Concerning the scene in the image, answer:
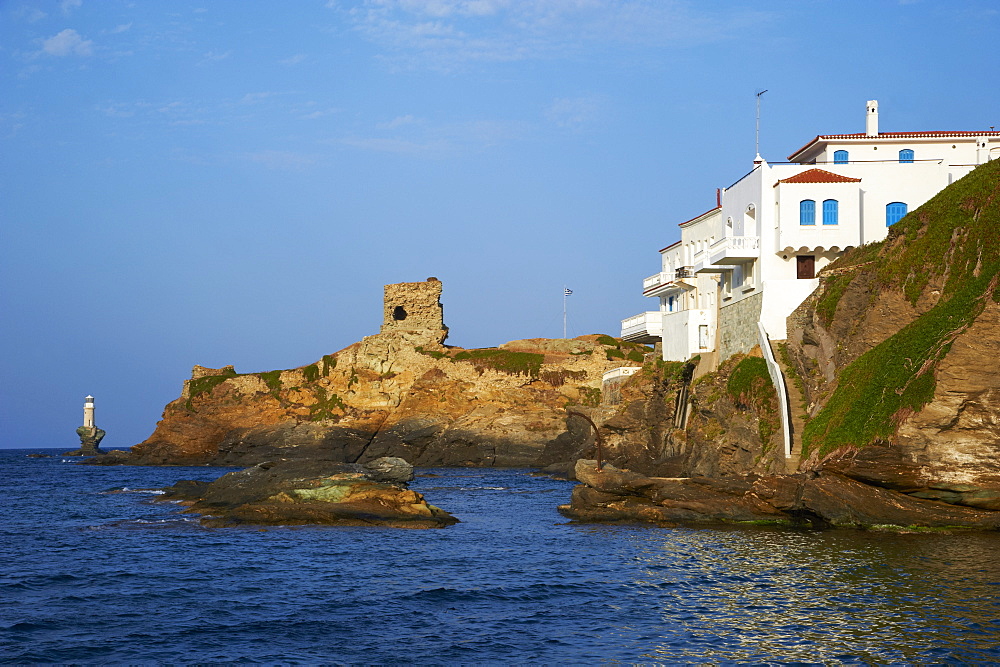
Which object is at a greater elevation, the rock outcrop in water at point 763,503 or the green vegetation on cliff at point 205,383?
the green vegetation on cliff at point 205,383

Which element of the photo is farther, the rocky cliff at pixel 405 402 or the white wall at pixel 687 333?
the rocky cliff at pixel 405 402

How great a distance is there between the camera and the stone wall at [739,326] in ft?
159

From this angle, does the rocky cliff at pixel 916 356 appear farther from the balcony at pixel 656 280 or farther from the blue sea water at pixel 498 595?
the balcony at pixel 656 280

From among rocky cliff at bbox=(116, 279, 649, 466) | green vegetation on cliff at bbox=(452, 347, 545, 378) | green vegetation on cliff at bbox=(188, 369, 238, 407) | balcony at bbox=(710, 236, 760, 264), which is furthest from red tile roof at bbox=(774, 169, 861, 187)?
green vegetation on cliff at bbox=(188, 369, 238, 407)

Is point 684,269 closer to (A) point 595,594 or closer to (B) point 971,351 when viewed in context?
(B) point 971,351

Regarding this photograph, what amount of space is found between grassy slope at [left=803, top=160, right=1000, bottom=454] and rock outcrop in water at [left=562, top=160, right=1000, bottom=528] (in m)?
0.06

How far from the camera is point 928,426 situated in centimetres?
3150

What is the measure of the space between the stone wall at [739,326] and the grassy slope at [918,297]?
6765mm

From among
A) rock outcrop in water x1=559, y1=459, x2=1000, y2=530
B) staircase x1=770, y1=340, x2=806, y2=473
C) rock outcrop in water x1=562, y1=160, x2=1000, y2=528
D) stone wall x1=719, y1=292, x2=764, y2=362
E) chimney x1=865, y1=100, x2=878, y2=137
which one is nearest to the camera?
rock outcrop in water x1=562, y1=160, x2=1000, y2=528

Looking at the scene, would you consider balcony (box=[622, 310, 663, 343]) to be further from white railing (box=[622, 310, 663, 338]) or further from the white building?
the white building

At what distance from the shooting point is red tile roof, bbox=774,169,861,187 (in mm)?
49125

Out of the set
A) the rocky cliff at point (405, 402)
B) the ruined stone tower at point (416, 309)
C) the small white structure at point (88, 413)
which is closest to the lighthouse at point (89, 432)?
the small white structure at point (88, 413)

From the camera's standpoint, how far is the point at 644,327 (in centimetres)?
6925

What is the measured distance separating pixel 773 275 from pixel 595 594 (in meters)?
28.9
